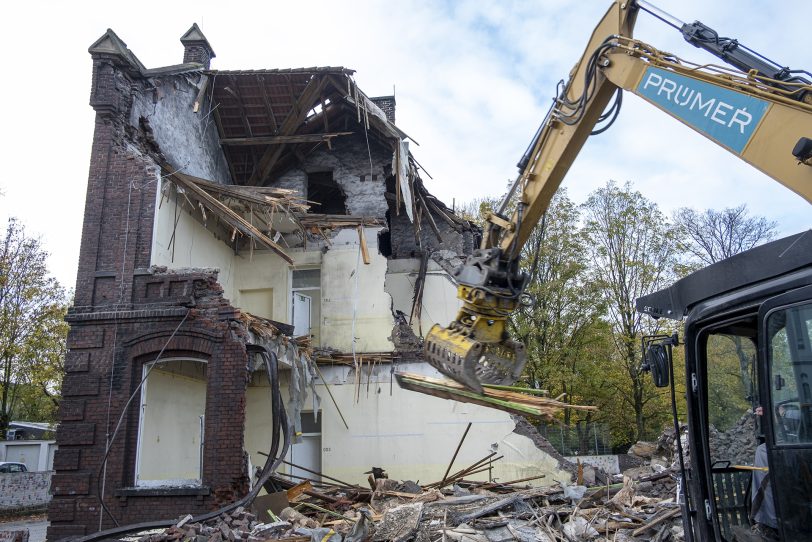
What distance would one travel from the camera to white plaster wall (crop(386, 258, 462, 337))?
17734mm

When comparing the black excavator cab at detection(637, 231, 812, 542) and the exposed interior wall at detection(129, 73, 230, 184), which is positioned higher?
the exposed interior wall at detection(129, 73, 230, 184)

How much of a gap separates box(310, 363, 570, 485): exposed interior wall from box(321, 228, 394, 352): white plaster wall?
1156 mm

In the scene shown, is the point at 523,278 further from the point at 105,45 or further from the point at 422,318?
the point at 422,318

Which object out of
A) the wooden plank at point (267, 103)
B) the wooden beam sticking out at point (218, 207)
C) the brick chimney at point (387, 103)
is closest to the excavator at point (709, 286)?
the wooden beam sticking out at point (218, 207)

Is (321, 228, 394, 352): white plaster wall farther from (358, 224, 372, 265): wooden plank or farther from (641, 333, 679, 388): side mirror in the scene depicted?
(641, 333, 679, 388): side mirror

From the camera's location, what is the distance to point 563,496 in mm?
9078

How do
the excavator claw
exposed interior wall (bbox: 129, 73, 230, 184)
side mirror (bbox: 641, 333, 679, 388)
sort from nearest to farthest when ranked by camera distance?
side mirror (bbox: 641, 333, 679, 388)
the excavator claw
exposed interior wall (bbox: 129, 73, 230, 184)

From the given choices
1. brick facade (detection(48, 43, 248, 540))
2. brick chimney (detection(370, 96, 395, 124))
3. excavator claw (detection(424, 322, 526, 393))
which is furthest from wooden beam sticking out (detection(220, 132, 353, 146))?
excavator claw (detection(424, 322, 526, 393))

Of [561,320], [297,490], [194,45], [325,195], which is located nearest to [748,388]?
[297,490]

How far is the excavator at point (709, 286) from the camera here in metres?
3.62

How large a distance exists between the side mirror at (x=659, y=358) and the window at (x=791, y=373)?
2.82 ft

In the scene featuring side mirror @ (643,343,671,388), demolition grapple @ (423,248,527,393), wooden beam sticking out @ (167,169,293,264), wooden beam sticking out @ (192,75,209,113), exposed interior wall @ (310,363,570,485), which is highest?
wooden beam sticking out @ (192,75,209,113)

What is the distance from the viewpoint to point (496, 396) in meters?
5.26

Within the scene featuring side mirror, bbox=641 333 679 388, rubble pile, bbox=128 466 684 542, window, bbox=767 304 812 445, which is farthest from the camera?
rubble pile, bbox=128 466 684 542
